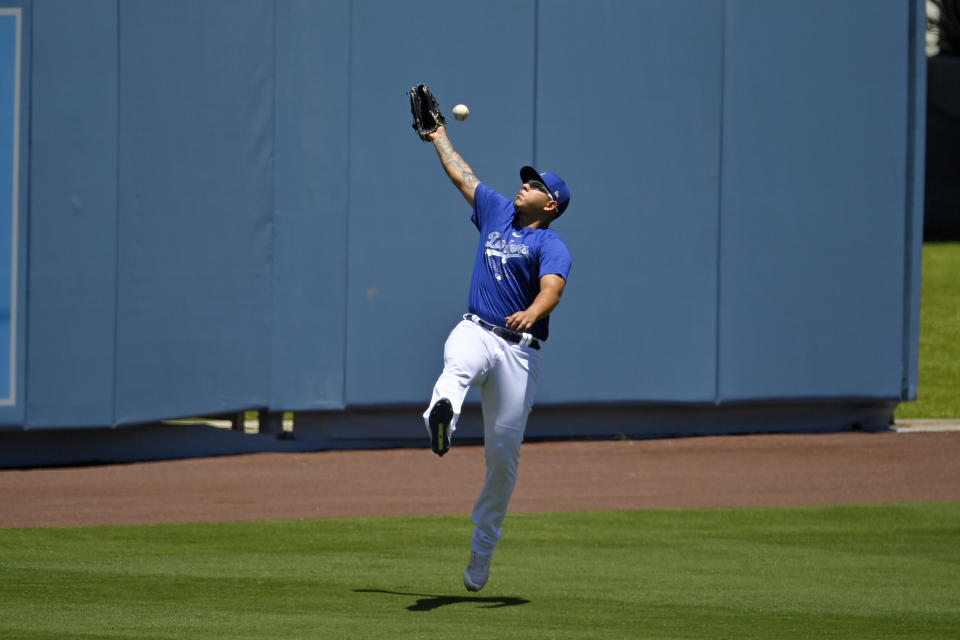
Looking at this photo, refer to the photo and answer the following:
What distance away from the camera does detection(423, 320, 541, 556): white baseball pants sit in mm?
7539

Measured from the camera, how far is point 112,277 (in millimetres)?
12828

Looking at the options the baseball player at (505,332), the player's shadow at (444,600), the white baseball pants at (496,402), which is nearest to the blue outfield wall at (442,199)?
the player's shadow at (444,600)

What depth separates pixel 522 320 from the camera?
7.34 metres

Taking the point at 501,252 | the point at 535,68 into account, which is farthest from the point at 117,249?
the point at 501,252

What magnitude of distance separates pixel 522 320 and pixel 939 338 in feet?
54.3

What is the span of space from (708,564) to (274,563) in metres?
2.71

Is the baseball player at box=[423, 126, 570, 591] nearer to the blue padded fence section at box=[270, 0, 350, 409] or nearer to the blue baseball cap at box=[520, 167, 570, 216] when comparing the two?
the blue baseball cap at box=[520, 167, 570, 216]

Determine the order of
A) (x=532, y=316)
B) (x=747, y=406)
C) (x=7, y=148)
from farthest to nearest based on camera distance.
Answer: (x=747, y=406), (x=7, y=148), (x=532, y=316)

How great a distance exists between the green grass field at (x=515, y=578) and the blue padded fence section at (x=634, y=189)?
3817mm

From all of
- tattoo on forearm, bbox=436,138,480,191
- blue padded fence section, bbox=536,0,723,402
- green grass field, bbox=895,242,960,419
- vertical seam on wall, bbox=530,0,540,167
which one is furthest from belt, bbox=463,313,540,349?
green grass field, bbox=895,242,960,419

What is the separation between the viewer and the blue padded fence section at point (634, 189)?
14.8m

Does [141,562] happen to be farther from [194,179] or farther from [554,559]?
[194,179]

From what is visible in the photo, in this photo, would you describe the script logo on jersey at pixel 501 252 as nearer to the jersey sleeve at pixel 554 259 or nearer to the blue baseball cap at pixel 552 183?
the jersey sleeve at pixel 554 259

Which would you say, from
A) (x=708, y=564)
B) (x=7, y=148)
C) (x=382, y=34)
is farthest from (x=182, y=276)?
(x=708, y=564)
